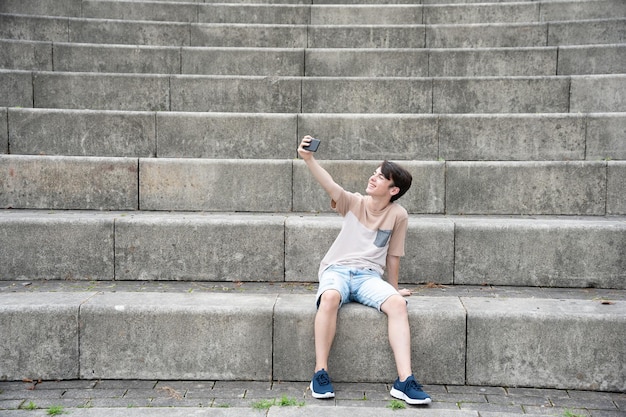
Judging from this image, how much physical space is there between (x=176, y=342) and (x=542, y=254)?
2762 mm

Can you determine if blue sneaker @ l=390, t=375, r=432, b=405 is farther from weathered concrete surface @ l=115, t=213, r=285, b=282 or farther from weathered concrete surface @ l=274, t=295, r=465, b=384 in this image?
weathered concrete surface @ l=115, t=213, r=285, b=282

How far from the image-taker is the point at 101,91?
6434mm

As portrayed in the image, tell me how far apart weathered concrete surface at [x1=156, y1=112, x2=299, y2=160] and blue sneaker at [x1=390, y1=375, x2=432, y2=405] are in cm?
294

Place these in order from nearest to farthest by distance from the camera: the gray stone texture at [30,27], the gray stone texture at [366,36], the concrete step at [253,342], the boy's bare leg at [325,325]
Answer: the boy's bare leg at [325,325] → the concrete step at [253,342] → the gray stone texture at [30,27] → the gray stone texture at [366,36]

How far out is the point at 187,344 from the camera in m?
3.89

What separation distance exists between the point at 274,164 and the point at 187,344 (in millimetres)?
1940

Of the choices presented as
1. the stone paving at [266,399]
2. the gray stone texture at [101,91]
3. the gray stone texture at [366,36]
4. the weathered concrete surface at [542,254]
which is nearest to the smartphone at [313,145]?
the weathered concrete surface at [542,254]

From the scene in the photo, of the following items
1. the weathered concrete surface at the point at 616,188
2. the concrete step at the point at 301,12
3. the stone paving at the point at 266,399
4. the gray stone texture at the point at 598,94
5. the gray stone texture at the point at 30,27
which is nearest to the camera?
the stone paving at the point at 266,399

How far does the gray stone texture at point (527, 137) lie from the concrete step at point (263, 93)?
0.67 meters

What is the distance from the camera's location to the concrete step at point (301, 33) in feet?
24.1

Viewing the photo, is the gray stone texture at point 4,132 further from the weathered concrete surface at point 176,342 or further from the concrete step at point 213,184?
the weathered concrete surface at point 176,342

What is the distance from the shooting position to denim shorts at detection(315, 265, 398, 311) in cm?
382

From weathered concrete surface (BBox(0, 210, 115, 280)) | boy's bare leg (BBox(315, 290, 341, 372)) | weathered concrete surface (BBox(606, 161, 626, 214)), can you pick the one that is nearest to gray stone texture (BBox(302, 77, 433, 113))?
weathered concrete surface (BBox(606, 161, 626, 214))

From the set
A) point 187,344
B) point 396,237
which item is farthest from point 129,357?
point 396,237
